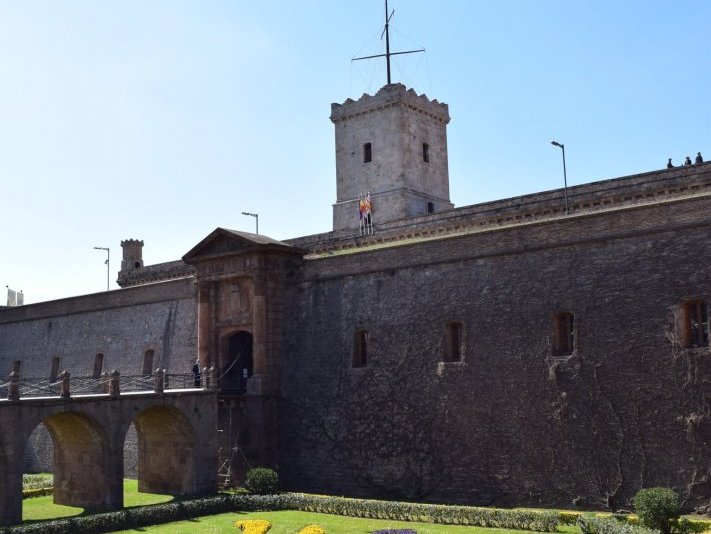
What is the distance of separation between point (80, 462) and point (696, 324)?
707 inches

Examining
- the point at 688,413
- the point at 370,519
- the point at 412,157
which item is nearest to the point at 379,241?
the point at 412,157

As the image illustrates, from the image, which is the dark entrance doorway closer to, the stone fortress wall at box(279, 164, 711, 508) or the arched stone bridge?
the arched stone bridge

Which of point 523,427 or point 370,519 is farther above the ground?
point 523,427

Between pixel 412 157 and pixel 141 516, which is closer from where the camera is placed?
pixel 141 516

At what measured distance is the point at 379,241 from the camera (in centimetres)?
3400

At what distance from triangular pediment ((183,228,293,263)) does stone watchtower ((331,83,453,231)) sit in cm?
1089

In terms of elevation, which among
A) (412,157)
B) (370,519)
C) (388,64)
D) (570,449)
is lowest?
(370,519)

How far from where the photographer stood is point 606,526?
1839 centimetres

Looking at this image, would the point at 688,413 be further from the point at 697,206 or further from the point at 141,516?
the point at 141,516

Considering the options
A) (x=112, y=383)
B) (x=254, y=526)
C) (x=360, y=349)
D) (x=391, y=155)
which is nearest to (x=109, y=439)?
(x=112, y=383)

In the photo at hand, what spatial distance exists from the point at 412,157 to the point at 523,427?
2158cm

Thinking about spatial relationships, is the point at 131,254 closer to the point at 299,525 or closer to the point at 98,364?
the point at 98,364

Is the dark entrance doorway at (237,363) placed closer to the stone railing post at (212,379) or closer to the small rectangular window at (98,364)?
the stone railing post at (212,379)

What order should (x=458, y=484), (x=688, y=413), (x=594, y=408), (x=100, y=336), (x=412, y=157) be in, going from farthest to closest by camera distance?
(x=412, y=157), (x=100, y=336), (x=458, y=484), (x=594, y=408), (x=688, y=413)
